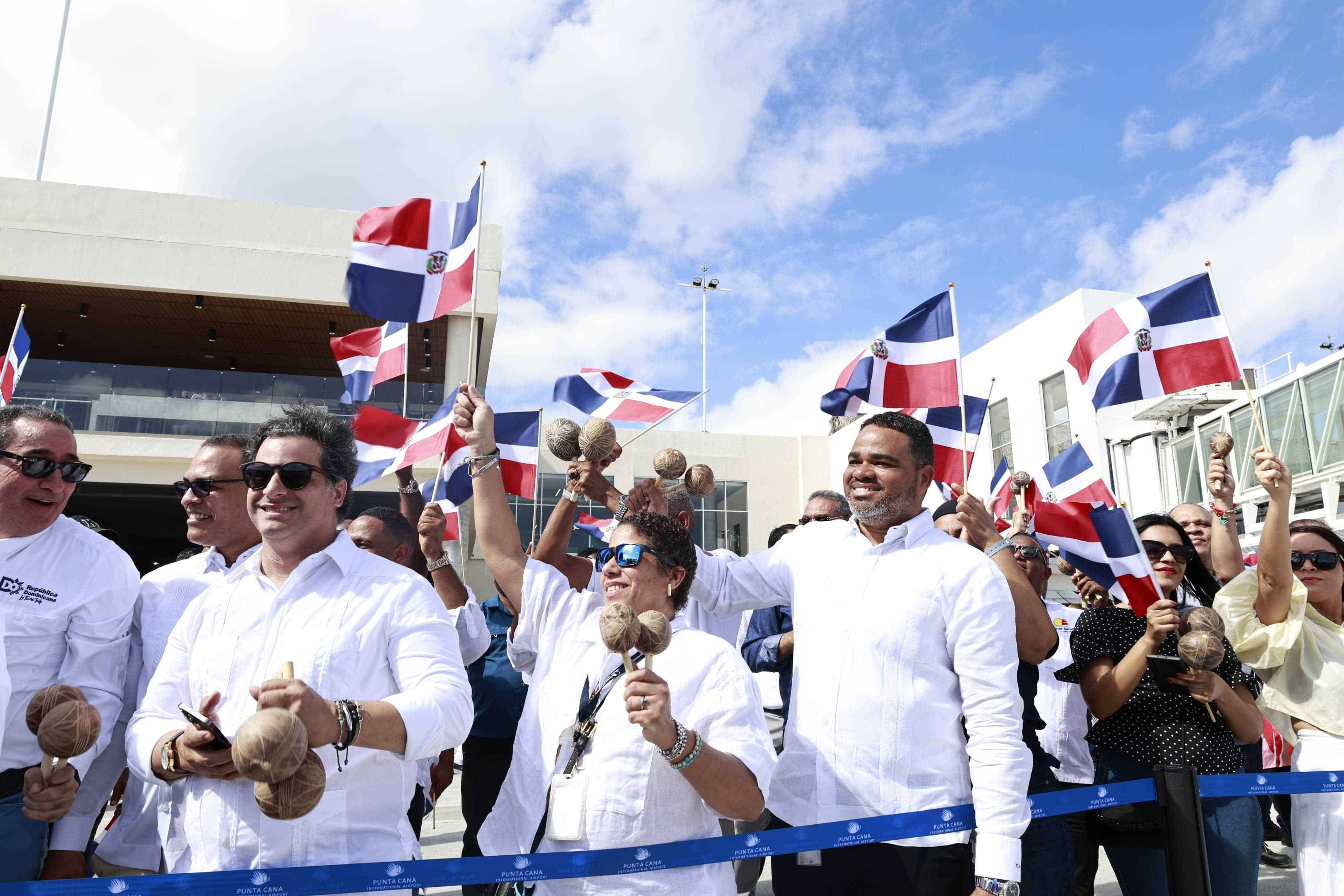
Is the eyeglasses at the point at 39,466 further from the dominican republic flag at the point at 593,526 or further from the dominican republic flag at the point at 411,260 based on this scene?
the dominican republic flag at the point at 593,526

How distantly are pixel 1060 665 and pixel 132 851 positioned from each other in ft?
14.3

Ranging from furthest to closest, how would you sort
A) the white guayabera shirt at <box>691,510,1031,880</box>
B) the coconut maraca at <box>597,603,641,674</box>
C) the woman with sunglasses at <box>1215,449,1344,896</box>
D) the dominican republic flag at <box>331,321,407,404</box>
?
the dominican republic flag at <box>331,321,407,404</box> → the woman with sunglasses at <box>1215,449,1344,896</box> → the white guayabera shirt at <box>691,510,1031,880</box> → the coconut maraca at <box>597,603,641,674</box>

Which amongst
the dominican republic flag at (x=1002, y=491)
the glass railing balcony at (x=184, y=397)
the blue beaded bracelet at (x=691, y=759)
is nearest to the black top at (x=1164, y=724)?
the blue beaded bracelet at (x=691, y=759)

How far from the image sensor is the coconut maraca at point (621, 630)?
7.25 feet

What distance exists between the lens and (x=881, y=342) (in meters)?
5.12

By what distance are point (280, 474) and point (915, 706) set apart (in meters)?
1.96

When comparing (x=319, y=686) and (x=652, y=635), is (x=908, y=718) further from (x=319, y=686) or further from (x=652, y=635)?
(x=319, y=686)

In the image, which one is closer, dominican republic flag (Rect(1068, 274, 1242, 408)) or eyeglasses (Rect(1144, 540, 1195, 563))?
eyeglasses (Rect(1144, 540, 1195, 563))

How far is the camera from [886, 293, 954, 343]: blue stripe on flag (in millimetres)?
4996

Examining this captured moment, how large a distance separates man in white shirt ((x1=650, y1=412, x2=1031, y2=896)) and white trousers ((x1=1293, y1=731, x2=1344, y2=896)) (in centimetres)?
162

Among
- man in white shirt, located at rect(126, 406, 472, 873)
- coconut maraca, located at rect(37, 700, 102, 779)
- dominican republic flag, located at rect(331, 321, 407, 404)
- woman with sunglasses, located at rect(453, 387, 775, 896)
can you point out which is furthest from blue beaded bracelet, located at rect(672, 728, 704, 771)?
dominican republic flag, located at rect(331, 321, 407, 404)

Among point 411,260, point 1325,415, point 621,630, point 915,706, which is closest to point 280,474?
point 621,630

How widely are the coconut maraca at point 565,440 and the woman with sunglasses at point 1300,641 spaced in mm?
2737

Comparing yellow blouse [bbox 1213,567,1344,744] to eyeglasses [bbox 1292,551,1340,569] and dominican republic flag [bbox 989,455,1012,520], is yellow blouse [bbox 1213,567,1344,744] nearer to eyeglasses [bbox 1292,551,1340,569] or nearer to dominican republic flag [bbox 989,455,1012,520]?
eyeglasses [bbox 1292,551,1340,569]
